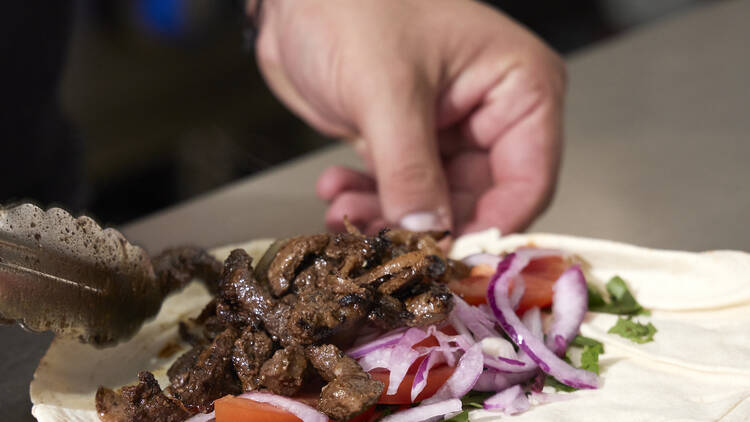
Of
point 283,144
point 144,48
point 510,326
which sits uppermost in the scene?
point 144,48

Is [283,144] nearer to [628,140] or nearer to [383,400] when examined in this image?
[628,140]

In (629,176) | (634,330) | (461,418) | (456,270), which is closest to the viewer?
(461,418)

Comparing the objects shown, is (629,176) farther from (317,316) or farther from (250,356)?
(250,356)

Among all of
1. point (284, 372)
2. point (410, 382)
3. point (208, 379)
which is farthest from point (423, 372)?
point (208, 379)

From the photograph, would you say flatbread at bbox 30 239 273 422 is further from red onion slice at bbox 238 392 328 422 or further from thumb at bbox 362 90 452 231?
thumb at bbox 362 90 452 231

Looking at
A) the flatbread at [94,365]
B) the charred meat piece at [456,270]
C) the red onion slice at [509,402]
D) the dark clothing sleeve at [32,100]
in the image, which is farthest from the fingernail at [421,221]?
the dark clothing sleeve at [32,100]

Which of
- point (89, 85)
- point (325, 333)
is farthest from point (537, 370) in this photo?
Answer: point (89, 85)

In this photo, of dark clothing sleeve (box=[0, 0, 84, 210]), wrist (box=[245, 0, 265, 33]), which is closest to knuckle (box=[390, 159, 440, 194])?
wrist (box=[245, 0, 265, 33])
